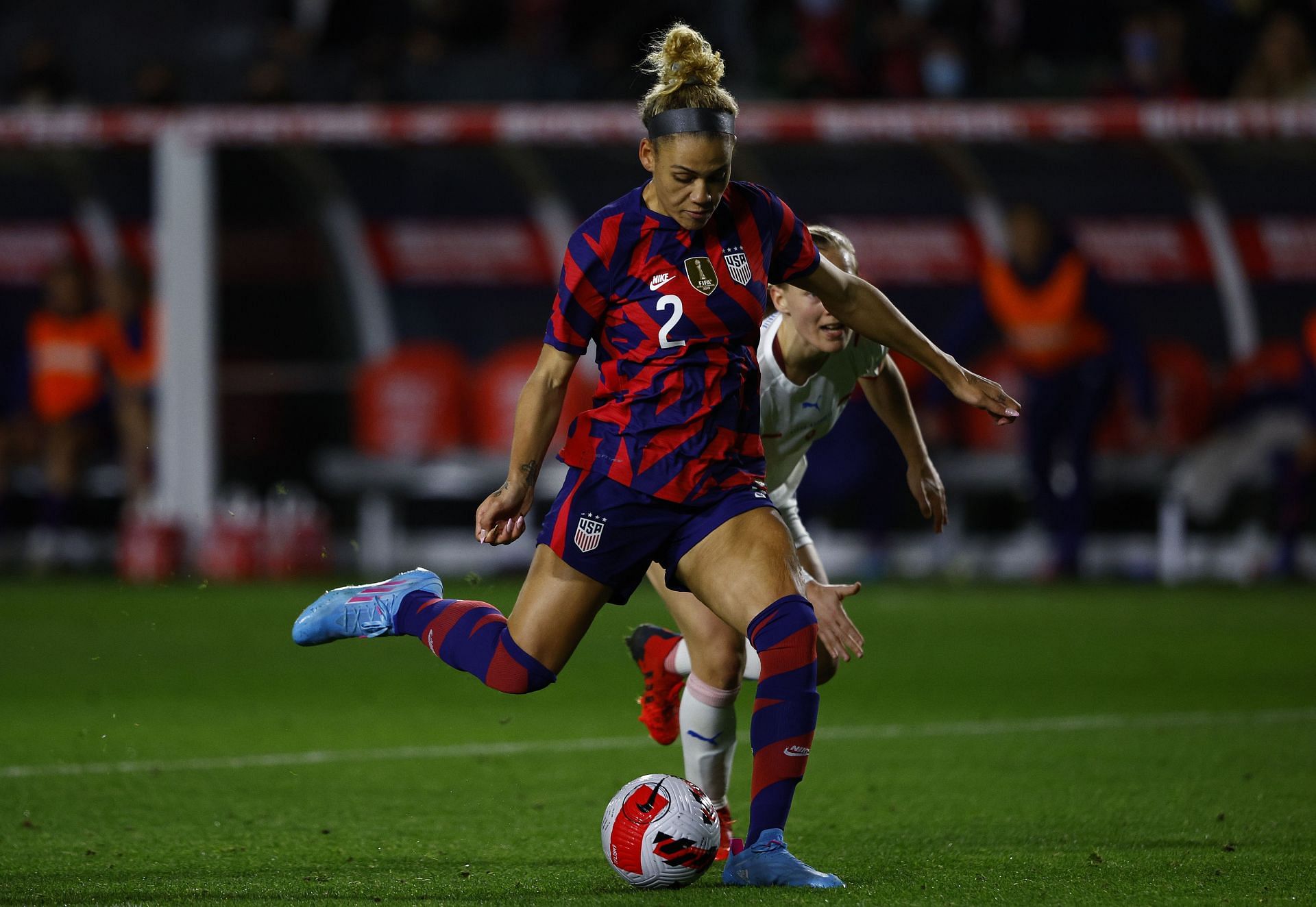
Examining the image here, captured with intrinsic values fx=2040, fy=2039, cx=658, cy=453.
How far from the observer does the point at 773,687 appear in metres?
4.61

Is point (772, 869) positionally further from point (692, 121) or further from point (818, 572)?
point (692, 121)

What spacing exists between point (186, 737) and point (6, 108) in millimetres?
9140

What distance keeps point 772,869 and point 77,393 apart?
1160cm

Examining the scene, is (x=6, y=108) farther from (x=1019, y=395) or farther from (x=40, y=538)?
(x=1019, y=395)

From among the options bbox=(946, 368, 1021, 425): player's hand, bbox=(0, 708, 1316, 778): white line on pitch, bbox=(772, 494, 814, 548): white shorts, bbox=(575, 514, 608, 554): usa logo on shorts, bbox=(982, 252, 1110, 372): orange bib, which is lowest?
bbox=(0, 708, 1316, 778): white line on pitch

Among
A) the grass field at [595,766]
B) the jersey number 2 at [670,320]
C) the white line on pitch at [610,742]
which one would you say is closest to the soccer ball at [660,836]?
the grass field at [595,766]

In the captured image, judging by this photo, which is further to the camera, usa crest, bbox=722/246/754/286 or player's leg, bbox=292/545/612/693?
player's leg, bbox=292/545/612/693

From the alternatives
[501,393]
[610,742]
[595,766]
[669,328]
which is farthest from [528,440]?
[501,393]

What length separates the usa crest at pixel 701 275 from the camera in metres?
4.75

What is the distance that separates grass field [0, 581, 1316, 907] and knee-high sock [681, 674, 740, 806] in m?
0.28

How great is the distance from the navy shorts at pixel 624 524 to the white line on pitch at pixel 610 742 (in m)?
2.45

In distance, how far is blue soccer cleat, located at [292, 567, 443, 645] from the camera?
531 centimetres

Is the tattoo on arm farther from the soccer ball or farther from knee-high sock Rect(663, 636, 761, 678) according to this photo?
knee-high sock Rect(663, 636, 761, 678)

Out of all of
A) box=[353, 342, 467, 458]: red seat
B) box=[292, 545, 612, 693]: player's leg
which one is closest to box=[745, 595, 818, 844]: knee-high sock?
box=[292, 545, 612, 693]: player's leg
